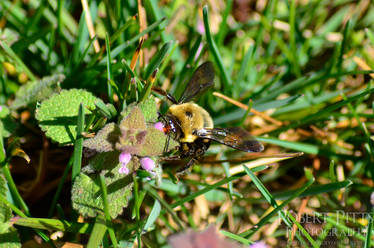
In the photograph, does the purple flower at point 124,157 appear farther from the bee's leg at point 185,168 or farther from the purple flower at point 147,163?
the bee's leg at point 185,168

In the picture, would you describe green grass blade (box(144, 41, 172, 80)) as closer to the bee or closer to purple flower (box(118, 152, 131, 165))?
the bee

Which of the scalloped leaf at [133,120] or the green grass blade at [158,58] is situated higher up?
the green grass blade at [158,58]

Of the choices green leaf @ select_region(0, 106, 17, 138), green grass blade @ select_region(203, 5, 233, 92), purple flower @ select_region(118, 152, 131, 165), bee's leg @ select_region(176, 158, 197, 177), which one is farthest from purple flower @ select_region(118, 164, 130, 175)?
green grass blade @ select_region(203, 5, 233, 92)

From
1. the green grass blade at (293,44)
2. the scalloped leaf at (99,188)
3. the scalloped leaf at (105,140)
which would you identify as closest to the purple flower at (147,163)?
the scalloped leaf at (99,188)

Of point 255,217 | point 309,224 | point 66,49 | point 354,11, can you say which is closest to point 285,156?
point 309,224

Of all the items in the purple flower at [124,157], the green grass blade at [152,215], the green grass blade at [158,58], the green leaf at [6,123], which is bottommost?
the green grass blade at [152,215]

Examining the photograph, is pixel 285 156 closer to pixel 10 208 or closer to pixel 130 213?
pixel 130 213

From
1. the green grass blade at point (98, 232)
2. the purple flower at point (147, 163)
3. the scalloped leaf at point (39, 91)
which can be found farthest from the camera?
the scalloped leaf at point (39, 91)
